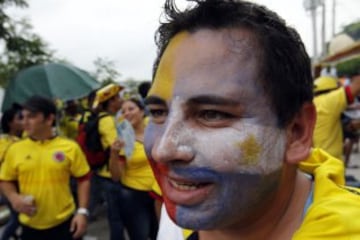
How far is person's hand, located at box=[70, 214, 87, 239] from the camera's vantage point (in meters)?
3.71

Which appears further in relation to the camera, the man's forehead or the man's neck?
the man's neck

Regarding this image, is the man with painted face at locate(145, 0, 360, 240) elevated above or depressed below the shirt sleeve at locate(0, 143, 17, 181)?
above

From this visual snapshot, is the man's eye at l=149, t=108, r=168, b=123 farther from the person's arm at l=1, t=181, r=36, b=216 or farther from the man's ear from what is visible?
the person's arm at l=1, t=181, r=36, b=216

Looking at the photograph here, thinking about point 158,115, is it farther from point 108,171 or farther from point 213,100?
point 108,171

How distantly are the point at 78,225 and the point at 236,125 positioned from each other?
9.12 feet

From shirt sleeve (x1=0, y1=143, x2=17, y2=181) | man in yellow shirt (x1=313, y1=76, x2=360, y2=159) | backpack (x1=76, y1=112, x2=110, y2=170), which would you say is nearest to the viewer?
shirt sleeve (x1=0, y1=143, x2=17, y2=181)

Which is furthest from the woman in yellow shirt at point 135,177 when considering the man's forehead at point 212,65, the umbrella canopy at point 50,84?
the man's forehead at point 212,65

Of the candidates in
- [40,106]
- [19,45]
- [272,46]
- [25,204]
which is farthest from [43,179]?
[19,45]

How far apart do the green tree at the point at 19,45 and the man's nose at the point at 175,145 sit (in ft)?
47.5

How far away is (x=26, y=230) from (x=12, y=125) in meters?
2.29

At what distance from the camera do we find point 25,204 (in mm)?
3547

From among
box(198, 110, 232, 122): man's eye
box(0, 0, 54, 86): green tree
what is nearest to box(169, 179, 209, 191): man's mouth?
box(198, 110, 232, 122): man's eye

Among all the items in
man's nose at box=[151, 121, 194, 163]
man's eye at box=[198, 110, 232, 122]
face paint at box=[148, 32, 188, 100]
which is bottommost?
man's nose at box=[151, 121, 194, 163]

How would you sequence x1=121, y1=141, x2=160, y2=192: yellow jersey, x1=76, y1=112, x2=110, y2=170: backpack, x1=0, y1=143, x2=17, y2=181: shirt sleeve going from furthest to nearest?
x1=76, y1=112, x2=110, y2=170: backpack, x1=121, y1=141, x2=160, y2=192: yellow jersey, x1=0, y1=143, x2=17, y2=181: shirt sleeve
